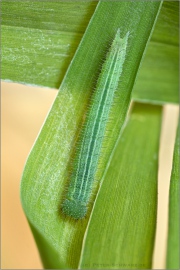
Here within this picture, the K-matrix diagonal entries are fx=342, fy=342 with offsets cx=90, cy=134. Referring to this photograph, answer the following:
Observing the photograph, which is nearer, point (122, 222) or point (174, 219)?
point (174, 219)

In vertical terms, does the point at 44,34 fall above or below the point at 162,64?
above

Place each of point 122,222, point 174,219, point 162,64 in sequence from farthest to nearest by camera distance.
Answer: point 162,64 < point 122,222 < point 174,219

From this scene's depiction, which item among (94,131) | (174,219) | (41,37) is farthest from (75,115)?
(174,219)

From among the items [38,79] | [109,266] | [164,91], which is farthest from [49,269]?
[164,91]

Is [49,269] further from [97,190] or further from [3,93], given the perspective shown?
[3,93]

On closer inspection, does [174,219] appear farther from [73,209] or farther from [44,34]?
[44,34]

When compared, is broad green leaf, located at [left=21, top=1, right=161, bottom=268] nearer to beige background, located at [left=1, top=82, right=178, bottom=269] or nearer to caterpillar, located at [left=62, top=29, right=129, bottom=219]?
caterpillar, located at [left=62, top=29, right=129, bottom=219]

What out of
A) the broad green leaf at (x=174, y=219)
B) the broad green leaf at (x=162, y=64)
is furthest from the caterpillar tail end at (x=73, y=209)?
the broad green leaf at (x=162, y=64)

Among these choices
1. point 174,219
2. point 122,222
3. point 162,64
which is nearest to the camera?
point 174,219
